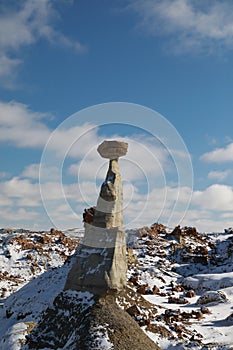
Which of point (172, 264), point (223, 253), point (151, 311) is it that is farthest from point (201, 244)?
point (151, 311)

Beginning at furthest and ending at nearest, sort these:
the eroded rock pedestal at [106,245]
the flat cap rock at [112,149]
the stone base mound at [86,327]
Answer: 1. the flat cap rock at [112,149]
2. the eroded rock pedestal at [106,245]
3. the stone base mound at [86,327]

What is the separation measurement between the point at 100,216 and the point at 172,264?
33.0 m

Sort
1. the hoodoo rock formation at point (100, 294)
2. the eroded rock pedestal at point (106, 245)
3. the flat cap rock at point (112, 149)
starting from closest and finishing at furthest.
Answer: the hoodoo rock formation at point (100, 294) < the eroded rock pedestal at point (106, 245) < the flat cap rock at point (112, 149)

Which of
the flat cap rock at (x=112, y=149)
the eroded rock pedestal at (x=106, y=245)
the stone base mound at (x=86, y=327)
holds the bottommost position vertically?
the stone base mound at (x=86, y=327)

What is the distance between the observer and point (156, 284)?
44.0 meters

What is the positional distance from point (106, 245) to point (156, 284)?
66.3 feet

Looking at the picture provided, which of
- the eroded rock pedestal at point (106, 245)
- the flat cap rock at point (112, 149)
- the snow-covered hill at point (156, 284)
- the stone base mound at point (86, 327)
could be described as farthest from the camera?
the snow-covered hill at point (156, 284)

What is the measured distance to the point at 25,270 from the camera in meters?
52.4

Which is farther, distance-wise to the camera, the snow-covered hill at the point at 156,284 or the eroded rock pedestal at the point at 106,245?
the snow-covered hill at the point at 156,284

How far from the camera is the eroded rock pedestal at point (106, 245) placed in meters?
24.8

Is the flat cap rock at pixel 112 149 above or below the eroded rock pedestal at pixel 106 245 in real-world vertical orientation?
above

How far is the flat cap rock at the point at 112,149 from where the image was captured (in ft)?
84.5

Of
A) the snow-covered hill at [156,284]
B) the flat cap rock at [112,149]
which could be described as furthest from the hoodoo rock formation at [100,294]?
the snow-covered hill at [156,284]

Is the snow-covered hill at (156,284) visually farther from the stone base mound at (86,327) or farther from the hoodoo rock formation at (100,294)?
the hoodoo rock formation at (100,294)
